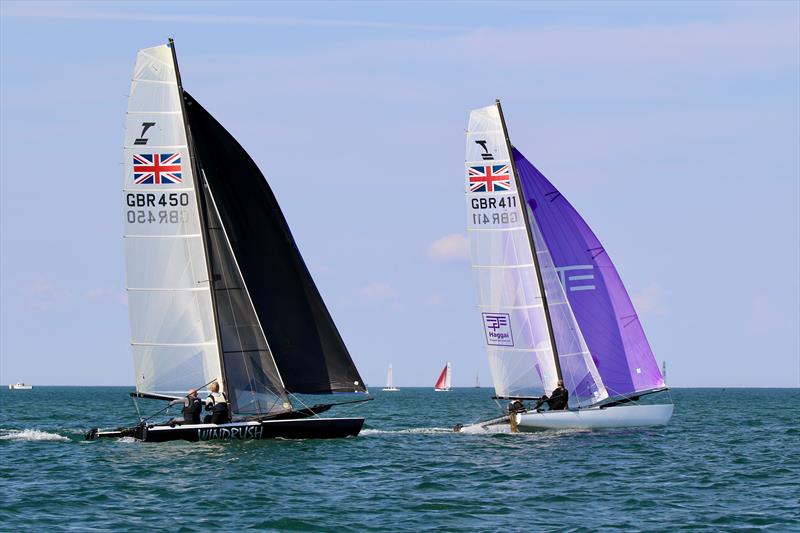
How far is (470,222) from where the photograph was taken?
36.8m

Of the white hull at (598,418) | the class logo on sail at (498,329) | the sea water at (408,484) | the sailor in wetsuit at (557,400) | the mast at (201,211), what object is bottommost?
the sea water at (408,484)

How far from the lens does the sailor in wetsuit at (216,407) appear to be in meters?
31.1

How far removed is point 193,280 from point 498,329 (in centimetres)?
963

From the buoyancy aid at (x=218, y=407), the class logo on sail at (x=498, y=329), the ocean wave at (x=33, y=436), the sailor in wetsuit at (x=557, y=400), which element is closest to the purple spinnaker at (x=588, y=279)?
the sailor in wetsuit at (x=557, y=400)

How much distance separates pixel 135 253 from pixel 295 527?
502 inches

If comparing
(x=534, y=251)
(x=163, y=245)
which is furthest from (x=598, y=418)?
(x=163, y=245)

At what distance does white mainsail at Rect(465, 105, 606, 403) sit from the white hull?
5.49 ft

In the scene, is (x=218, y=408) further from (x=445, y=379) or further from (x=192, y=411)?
(x=445, y=379)

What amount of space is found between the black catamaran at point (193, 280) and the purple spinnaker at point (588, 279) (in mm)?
8605

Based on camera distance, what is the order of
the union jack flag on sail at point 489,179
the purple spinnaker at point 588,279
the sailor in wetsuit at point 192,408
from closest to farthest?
1. the sailor in wetsuit at point 192,408
2. the union jack flag on sail at point 489,179
3. the purple spinnaker at point 588,279

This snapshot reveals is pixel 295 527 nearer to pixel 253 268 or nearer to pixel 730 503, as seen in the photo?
pixel 730 503

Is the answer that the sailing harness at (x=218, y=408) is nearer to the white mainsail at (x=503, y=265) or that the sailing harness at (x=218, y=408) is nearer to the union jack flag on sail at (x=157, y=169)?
the union jack flag on sail at (x=157, y=169)

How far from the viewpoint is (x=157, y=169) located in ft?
103

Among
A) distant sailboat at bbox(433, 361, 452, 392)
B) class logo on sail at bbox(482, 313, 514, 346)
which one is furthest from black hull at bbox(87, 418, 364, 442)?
distant sailboat at bbox(433, 361, 452, 392)
